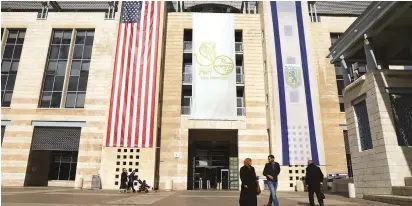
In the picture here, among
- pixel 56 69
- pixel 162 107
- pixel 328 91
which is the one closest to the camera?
pixel 162 107

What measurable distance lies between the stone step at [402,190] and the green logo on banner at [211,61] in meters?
16.4

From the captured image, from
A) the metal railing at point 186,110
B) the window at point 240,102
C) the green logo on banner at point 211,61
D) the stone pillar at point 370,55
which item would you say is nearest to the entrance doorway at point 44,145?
the metal railing at point 186,110

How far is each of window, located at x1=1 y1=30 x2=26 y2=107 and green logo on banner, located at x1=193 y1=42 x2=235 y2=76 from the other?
16664 mm

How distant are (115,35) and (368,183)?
75.9 feet

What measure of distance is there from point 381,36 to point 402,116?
366 cm

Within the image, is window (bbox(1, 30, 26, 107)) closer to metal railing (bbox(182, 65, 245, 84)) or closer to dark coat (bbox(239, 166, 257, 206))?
metal railing (bbox(182, 65, 245, 84))

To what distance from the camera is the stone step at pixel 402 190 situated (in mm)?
9809

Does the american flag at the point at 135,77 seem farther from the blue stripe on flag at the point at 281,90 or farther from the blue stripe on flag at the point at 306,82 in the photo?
the blue stripe on flag at the point at 306,82

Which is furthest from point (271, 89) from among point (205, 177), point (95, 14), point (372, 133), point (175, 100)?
point (95, 14)

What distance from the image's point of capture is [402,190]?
33.4ft

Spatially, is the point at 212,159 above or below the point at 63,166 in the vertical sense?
above

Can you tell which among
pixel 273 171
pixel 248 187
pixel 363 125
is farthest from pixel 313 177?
pixel 363 125

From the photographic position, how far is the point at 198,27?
2642cm

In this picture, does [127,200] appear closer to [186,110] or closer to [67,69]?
[186,110]
